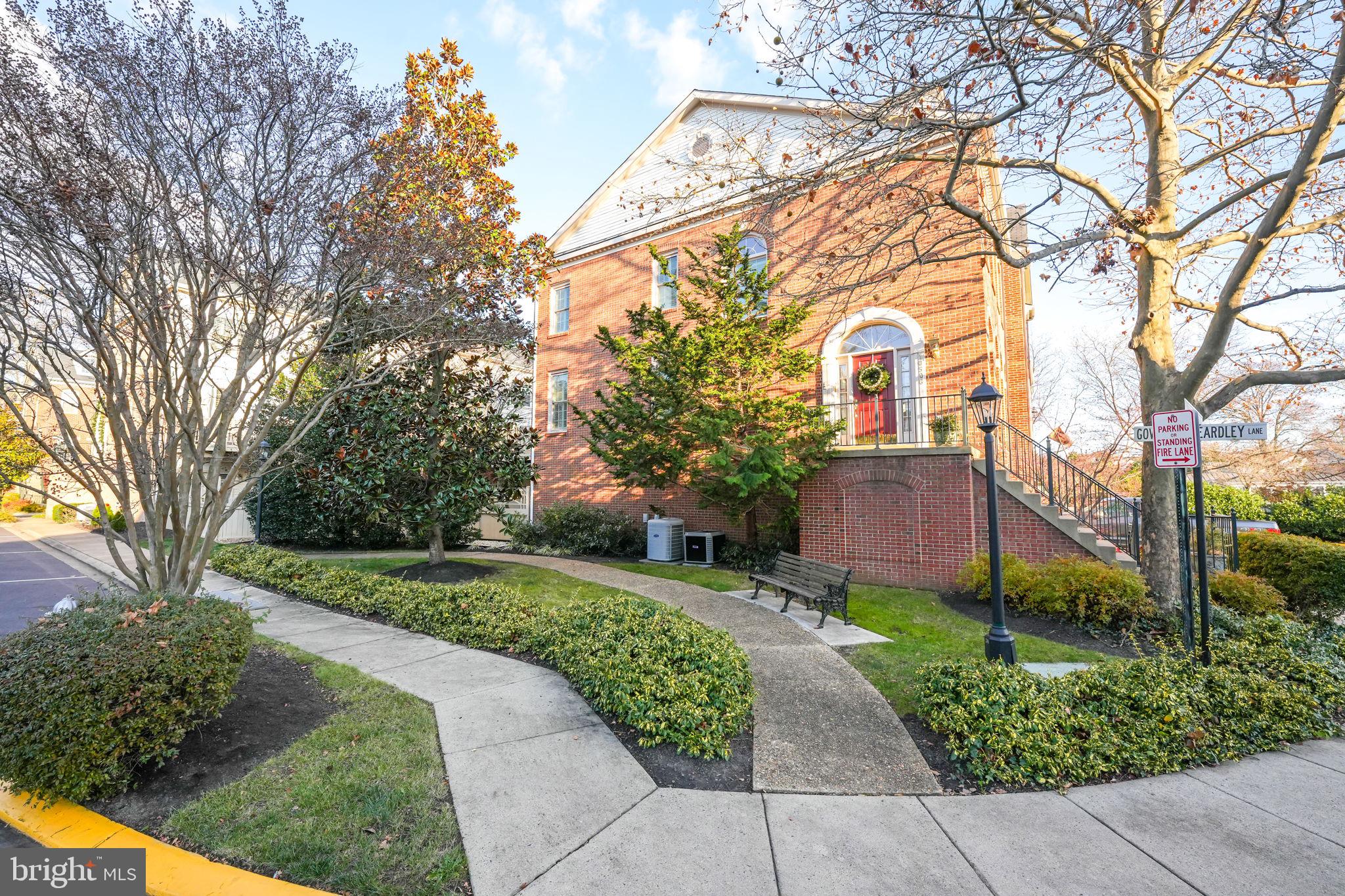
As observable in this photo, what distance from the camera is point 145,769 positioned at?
3.75 m

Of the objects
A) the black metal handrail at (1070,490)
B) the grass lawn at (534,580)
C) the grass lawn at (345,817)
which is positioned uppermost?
the black metal handrail at (1070,490)

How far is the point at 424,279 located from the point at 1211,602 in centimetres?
1154

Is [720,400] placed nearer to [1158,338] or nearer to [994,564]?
[994,564]

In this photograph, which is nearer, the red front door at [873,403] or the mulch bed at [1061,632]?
the mulch bed at [1061,632]

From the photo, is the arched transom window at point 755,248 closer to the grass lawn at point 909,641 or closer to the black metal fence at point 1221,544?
the grass lawn at point 909,641

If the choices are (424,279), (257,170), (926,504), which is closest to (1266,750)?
(926,504)

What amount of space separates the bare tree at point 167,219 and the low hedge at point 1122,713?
660 centimetres

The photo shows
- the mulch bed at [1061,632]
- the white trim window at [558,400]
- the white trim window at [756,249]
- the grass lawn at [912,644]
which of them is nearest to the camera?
the grass lawn at [912,644]

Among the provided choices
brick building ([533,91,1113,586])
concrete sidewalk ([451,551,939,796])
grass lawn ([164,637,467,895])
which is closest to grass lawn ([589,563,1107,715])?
concrete sidewalk ([451,551,939,796])

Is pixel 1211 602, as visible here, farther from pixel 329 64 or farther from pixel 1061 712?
pixel 329 64

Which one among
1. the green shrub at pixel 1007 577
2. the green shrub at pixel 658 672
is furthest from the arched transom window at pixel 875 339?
the green shrub at pixel 658 672

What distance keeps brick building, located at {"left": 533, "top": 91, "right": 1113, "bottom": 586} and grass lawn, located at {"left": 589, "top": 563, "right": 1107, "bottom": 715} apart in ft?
4.32

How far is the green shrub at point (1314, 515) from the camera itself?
47.4ft

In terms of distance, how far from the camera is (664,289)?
15852 millimetres
